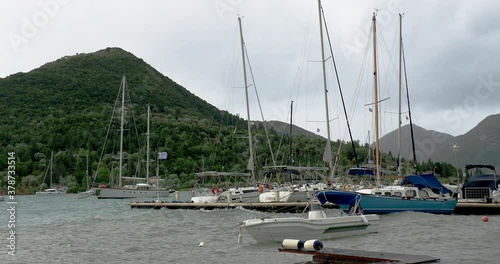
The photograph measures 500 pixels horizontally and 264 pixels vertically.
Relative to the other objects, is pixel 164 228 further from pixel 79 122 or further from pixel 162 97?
pixel 162 97

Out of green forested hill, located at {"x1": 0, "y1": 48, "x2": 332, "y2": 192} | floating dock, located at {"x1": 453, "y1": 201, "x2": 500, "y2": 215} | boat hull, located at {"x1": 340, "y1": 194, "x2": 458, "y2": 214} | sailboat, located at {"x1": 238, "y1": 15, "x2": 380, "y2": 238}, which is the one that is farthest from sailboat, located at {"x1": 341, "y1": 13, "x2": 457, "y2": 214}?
green forested hill, located at {"x1": 0, "y1": 48, "x2": 332, "y2": 192}

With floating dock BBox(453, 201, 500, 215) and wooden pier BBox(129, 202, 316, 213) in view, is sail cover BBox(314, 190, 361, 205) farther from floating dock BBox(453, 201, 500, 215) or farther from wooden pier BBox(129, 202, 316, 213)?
floating dock BBox(453, 201, 500, 215)

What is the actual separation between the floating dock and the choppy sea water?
1.58 metres

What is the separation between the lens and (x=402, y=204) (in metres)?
37.3

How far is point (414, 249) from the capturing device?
898 inches

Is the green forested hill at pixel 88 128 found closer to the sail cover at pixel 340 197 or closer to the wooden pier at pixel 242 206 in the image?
the wooden pier at pixel 242 206

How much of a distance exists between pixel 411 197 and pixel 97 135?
9041cm

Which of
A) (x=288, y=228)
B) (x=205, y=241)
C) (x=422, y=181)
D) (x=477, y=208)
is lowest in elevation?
(x=205, y=241)

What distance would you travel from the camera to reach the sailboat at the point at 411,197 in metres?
36.6

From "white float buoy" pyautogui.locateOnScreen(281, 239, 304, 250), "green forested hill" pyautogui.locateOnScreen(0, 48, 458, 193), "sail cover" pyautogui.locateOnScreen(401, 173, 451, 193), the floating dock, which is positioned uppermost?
"green forested hill" pyautogui.locateOnScreen(0, 48, 458, 193)

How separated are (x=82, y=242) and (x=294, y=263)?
13.9 m

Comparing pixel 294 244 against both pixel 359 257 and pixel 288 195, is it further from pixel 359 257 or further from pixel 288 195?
pixel 288 195

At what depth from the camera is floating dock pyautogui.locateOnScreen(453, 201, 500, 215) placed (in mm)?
39469

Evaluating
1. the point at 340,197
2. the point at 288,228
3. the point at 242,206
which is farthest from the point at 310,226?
the point at 242,206
